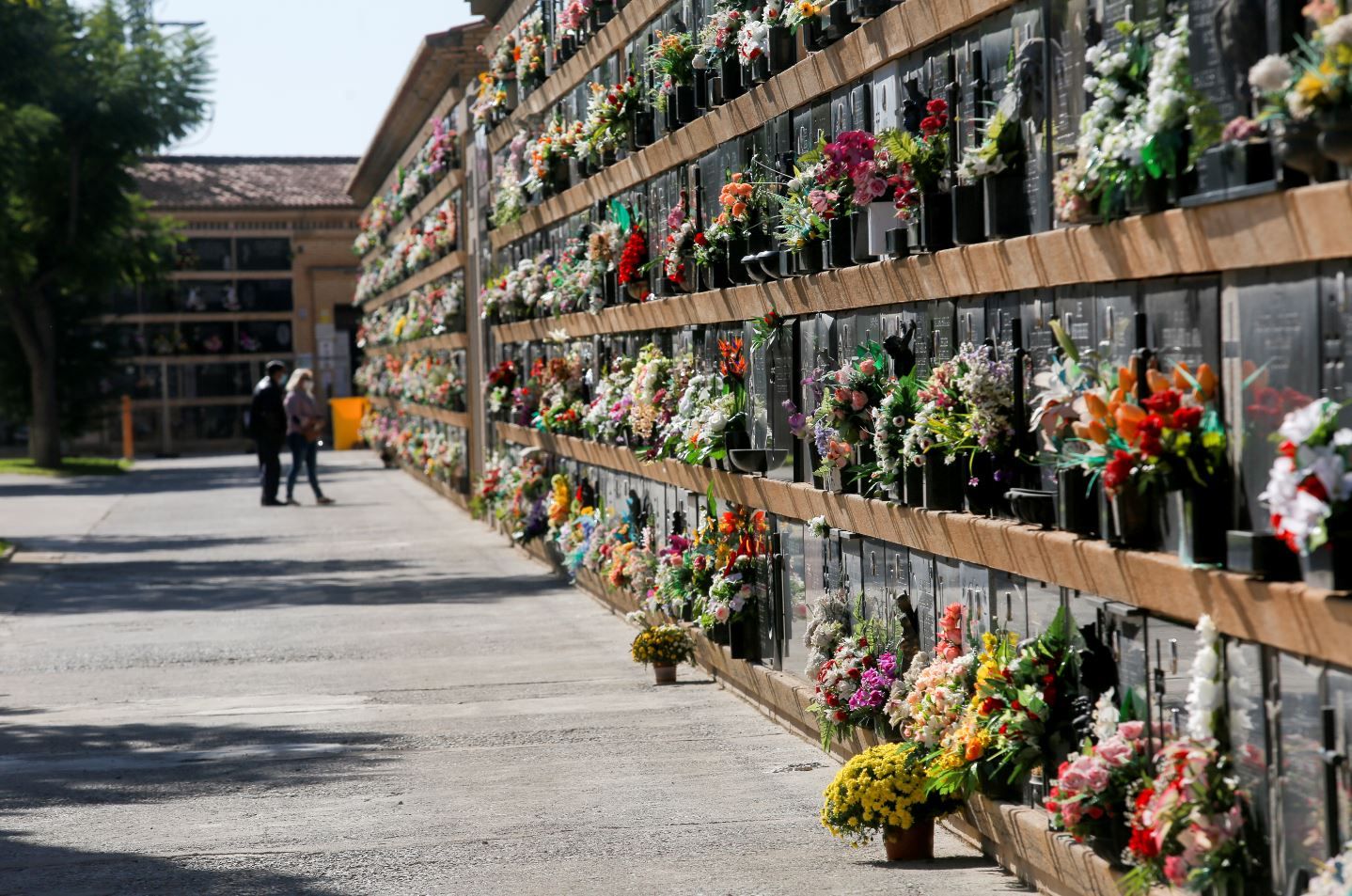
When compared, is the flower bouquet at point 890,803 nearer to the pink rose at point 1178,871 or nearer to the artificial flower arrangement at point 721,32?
the pink rose at point 1178,871

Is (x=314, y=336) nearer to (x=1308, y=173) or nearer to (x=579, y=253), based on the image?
(x=579, y=253)

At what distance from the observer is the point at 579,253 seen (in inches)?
568

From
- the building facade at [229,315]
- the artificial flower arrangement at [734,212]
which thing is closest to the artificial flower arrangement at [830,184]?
the artificial flower arrangement at [734,212]

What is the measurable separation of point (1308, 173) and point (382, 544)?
1689 cm

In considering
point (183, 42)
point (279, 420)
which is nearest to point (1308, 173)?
point (279, 420)

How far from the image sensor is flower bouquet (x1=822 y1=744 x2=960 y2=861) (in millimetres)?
6266

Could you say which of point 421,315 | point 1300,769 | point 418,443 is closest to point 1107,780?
point 1300,769

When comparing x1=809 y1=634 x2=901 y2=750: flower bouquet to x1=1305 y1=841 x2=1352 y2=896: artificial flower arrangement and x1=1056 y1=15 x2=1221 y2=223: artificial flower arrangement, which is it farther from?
x1=1305 y1=841 x2=1352 y2=896: artificial flower arrangement

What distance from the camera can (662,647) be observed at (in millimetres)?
10578

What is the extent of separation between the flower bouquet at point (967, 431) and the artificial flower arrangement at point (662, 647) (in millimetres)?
3942

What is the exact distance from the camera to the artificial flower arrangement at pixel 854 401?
7379mm

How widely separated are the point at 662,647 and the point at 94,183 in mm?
31711

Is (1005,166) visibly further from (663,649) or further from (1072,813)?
(663,649)

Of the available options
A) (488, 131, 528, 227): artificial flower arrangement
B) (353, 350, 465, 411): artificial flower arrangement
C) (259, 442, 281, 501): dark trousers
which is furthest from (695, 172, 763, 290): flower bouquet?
(259, 442, 281, 501): dark trousers
